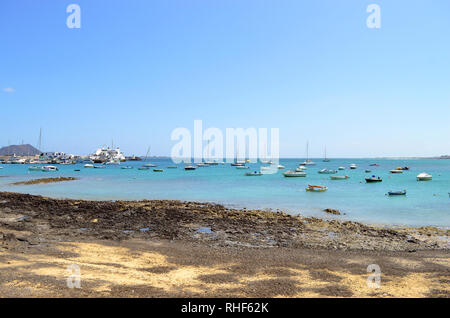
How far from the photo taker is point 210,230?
58.6 ft

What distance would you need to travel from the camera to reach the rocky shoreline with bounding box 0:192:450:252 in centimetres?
1509

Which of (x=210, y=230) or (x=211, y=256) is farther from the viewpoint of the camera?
(x=210, y=230)

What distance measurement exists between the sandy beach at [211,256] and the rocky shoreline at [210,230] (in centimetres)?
5

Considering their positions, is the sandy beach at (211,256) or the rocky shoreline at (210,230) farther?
the rocky shoreline at (210,230)

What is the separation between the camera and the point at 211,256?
40.8 ft

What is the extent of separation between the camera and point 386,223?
70.0ft

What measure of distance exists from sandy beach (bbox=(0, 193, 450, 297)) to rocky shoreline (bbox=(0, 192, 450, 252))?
0.05 metres

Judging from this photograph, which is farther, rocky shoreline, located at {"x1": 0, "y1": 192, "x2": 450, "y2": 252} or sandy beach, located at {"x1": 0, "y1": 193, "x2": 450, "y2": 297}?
rocky shoreline, located at {"x1": 0, "y1": 192, "x2": 450, "y2": 252}

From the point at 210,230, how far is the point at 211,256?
17.9ft

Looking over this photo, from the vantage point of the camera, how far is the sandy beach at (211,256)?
8398 millimetres

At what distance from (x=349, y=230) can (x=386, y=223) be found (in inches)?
195

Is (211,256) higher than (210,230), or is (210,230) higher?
(211,256)
